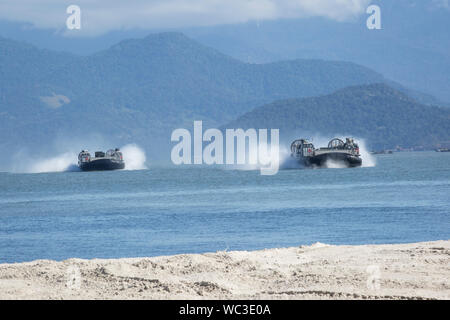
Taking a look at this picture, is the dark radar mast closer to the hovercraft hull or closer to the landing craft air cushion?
the hovercraft hull

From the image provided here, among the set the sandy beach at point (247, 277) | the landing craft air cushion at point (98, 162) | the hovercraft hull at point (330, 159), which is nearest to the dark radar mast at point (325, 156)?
the hovercraft hull at point (330, 159)

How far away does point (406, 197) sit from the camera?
51969 mm

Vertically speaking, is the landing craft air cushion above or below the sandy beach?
above

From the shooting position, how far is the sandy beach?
1466cm

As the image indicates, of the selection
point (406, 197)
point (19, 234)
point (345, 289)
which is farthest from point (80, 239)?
point (406, 197)

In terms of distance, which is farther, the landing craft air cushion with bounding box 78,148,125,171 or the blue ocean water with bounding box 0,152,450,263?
the landing craft air cushion with bounding box 78,148,125,171

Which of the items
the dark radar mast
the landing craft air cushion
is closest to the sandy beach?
the dark radar mast

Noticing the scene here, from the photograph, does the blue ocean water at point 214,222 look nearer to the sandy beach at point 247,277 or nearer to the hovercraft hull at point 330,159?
the sandy beach at point 247,277

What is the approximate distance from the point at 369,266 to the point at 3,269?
26.6 feet

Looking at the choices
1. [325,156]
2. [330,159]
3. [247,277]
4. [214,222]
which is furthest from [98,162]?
[247,277]

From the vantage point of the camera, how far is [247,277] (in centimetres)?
1627

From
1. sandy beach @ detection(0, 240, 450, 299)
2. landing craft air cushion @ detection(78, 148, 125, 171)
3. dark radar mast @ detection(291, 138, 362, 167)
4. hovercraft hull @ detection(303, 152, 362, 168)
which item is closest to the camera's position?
sandy beach @ detection(0, 240, 450, 299)
